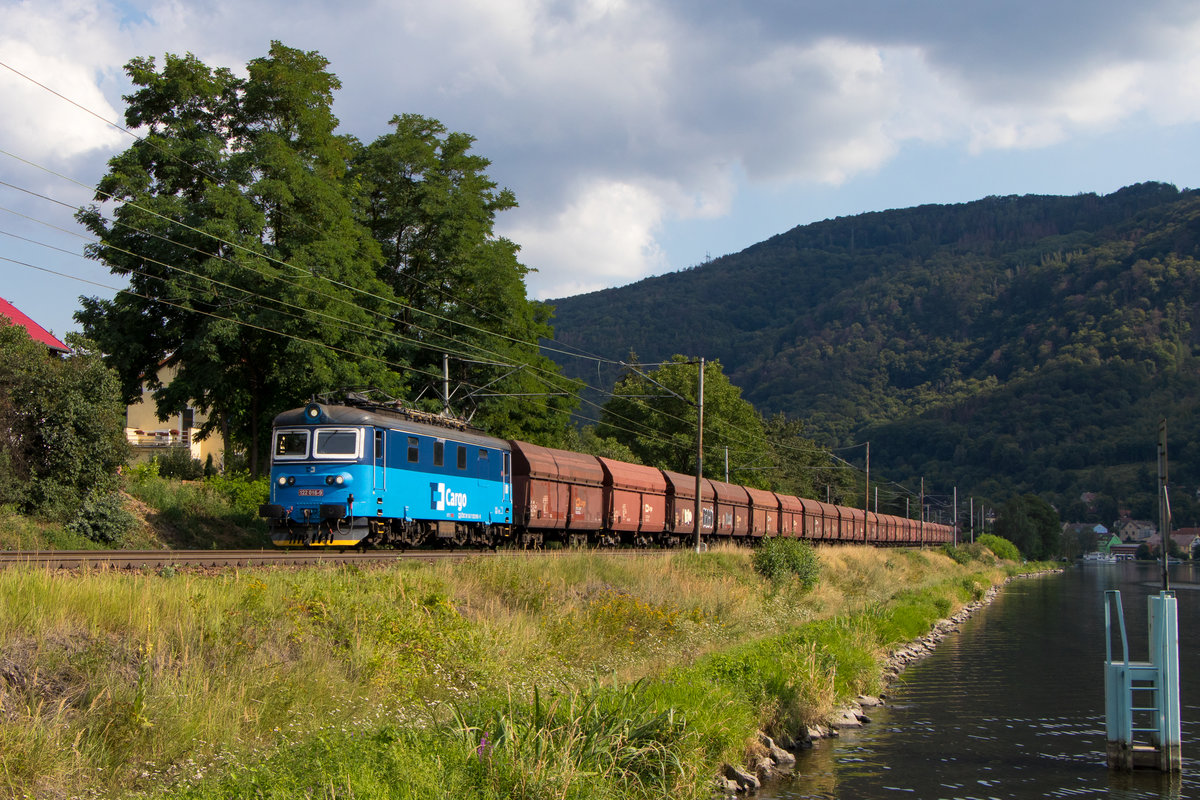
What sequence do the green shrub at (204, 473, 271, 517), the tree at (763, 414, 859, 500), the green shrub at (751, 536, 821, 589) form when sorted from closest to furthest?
the green shrub at (751, 536, 821, 589), the green shrub at (204, 473, 271, 517), the tree at (763, 414, 859, 500)

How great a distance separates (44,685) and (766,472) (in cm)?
8443

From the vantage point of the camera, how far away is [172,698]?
9.20 metres

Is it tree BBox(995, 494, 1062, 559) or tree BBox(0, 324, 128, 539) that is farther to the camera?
tree BBox(995, 494, 1062, 559)

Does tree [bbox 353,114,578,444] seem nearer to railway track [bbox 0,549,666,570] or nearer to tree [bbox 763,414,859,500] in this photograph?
railway track [bbox 0,549,666,570]

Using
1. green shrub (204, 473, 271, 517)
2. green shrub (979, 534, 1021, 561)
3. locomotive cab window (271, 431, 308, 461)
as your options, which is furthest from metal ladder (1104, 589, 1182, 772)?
green shrub (979, 534, 1021, 561)

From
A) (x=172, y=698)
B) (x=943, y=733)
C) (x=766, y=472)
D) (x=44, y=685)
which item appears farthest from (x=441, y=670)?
(x=766, y=472)

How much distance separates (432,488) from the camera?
26281 mm

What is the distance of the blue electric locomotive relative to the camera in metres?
23.8

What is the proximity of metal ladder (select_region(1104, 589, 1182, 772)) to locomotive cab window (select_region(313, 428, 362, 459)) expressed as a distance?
639 inches

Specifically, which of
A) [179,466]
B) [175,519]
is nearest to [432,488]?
[175,519]

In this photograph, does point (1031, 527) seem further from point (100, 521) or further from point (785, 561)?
point (100, 521)

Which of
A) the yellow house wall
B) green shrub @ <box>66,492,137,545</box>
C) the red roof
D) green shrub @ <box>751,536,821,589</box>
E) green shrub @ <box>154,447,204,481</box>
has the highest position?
the red roof

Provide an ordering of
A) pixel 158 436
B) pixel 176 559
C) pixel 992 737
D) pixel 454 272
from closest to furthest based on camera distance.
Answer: pixel 992 737 → pixel 176 559 → pixel 454 272 → pixel 158 436

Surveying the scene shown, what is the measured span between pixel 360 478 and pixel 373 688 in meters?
13.0
